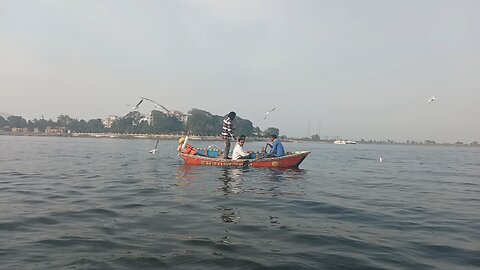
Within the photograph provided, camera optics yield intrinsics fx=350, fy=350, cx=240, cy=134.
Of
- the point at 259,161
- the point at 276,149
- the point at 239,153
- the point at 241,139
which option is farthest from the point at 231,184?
the point at 276,149

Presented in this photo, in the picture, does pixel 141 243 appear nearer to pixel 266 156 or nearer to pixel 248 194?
pixel 248 194

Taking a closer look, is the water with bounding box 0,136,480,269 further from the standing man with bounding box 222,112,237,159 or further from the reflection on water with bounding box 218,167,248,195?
the standing man with bounding box 222,112,237,159

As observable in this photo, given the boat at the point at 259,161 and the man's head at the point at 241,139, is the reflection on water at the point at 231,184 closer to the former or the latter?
the man's head at the point at 241,139

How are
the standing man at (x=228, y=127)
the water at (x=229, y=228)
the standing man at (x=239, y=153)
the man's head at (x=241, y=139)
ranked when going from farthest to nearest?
the standing man at (x=228, y=127)
the standing man at (x=239, y=153)
the man's head at (x=241, y=139)
the water at (x=229, y=228)

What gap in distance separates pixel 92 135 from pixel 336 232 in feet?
685

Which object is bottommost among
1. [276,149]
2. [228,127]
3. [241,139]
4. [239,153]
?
[239,153]

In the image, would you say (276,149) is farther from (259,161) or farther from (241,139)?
(241,139)

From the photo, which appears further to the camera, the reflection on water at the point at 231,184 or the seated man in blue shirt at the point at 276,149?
the seated man in blue shirt at the point at 276,149

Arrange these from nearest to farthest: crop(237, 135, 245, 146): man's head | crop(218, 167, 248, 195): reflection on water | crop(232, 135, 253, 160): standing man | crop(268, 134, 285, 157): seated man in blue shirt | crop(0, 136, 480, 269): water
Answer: crop(0, 136, 480, 269): water
crop(218, 167, 248, 195): reflection on water
crop(237, 135, 245, 146): man's head
crop(232, 135, 253, 160): standing man
crop(268, 134, 285, 157): seated man in blue shirt

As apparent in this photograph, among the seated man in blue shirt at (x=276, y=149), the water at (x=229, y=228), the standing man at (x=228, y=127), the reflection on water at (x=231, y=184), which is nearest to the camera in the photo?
the water at (x=229, y=228)

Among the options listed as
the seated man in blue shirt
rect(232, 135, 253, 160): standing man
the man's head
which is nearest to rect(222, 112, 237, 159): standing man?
rect(232, 135, 253, 160): standing man

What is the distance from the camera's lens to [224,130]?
25.3 m

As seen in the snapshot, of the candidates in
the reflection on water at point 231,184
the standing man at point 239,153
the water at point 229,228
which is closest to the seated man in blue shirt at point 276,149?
the standing man at point 239,153

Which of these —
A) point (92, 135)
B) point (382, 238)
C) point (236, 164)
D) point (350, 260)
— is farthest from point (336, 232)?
point (92, 135)
